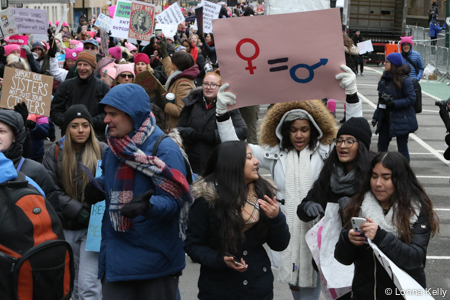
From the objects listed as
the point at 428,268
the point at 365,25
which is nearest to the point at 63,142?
the point at 428,268

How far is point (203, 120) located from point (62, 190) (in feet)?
6.74

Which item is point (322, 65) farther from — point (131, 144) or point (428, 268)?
point (428, 268)

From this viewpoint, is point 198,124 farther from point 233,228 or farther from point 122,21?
point 122,21

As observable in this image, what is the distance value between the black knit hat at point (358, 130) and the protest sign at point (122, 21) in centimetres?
946

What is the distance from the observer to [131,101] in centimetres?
350

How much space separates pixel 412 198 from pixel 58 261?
1.98m

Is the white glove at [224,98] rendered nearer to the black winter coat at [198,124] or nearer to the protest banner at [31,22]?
the black winter coat at [198,124]

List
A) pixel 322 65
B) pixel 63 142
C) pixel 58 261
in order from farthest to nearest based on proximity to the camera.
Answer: pixel 63 142, pixel 322 65, pixel 58 261

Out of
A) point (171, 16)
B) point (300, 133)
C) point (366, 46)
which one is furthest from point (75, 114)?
point (366, 46)

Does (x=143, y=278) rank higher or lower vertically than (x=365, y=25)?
lower

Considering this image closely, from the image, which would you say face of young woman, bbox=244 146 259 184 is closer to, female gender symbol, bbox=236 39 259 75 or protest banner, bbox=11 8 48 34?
female gender symbol, bbox=236 39 259 75

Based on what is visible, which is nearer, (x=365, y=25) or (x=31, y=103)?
(x=31, y=103)

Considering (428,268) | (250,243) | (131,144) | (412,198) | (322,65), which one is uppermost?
(322,65)

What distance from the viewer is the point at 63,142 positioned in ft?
15.8
